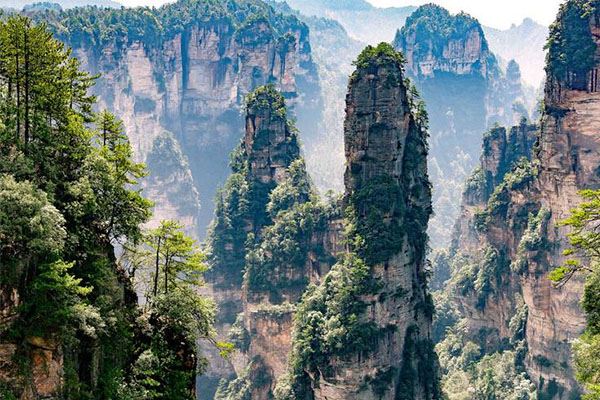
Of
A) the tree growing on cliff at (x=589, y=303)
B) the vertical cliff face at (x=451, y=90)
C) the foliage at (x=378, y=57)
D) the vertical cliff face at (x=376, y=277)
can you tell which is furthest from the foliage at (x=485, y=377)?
the vertical cliff face at (x=451, y=90)

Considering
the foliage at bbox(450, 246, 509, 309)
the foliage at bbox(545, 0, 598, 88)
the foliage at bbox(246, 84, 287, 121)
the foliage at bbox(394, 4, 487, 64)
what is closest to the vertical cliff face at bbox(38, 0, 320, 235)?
the foliage at bbox(394, 4, 487, 64)

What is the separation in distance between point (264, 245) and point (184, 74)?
231ft

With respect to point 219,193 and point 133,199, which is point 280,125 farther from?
point 133,199

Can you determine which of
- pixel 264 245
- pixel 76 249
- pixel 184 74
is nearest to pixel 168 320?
pixel 76 249

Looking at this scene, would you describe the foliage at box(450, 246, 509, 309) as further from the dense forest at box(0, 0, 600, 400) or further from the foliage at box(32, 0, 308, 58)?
the foliage at box(32, 0, 308, 58)

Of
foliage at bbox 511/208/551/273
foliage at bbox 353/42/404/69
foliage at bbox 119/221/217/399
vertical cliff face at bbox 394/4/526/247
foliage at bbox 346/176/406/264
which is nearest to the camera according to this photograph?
foliage at bbox 119/221/217/399

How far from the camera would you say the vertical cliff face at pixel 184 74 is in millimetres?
122188

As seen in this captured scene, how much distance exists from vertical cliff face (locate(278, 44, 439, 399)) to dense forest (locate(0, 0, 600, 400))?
13 centimetres

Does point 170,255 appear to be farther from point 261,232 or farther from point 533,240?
point 261,232

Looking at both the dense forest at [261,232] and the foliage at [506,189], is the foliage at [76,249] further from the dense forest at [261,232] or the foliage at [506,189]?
the foliage at [506,189]

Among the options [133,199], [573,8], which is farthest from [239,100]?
[133,199]

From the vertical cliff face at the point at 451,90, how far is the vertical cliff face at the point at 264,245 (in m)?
78.4

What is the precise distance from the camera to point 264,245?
219ft

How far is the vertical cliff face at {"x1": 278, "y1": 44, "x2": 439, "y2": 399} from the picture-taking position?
48656 mm
